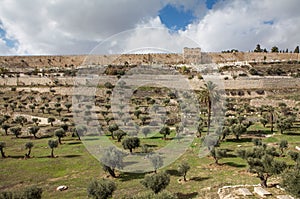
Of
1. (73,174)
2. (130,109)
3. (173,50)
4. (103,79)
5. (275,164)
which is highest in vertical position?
(103,79)

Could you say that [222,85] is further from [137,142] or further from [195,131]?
[137,142]

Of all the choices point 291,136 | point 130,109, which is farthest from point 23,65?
point 291,136

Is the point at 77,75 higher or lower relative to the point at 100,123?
higher

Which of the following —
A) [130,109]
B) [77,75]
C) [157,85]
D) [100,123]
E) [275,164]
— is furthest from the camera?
[77,75]

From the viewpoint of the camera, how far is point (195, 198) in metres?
14.0

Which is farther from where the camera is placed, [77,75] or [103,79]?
[77,75]

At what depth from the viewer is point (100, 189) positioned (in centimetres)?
1322

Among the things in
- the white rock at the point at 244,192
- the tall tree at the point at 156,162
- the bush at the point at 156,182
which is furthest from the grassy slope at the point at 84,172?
the bush at the point at 156,182

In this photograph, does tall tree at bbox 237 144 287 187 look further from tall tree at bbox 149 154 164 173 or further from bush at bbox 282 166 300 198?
tall tree at bbox 149 154 164 173

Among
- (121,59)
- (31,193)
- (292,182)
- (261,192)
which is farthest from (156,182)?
(121,59)

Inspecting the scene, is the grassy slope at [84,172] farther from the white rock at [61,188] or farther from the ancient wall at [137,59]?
the ancient wall at [137,59]

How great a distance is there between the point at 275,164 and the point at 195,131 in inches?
696

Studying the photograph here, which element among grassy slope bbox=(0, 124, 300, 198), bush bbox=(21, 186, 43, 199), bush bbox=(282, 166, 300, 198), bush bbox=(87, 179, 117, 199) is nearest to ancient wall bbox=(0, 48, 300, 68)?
grassy slope bbox=(0, 124, 300, 198)

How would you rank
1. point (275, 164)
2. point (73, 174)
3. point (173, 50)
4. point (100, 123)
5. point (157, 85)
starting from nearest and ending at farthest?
1. point (275, 164)
2. point (173, 50)
3. point (73, 174)
4. point (100, 123)
5. point (157, 85)
